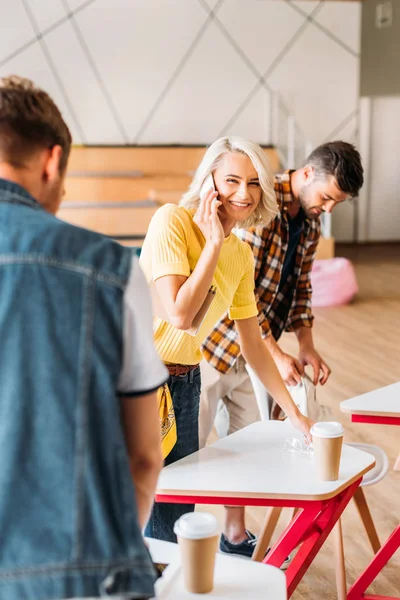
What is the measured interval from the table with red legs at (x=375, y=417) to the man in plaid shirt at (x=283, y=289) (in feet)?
Answer: 0.94

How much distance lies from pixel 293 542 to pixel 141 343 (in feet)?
3.59

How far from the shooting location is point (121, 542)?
0.89 m

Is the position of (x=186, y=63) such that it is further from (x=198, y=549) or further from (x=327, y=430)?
(x=198, y=549)

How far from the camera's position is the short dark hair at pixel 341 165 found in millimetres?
2637

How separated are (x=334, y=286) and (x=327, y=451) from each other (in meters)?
5.92

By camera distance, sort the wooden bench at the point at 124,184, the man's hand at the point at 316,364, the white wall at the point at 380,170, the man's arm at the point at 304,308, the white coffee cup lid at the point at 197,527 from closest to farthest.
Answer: the white coffee cup lid at the point at 197,527
the man's hand at the point at 316,364
the man's arm at the point at 304,308
the wooden bench at the point at 124,184
the white wall at the point at 380,170

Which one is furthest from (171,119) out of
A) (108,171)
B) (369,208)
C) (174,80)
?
(369,208)

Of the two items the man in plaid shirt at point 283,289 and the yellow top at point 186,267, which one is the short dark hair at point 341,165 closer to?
the man in plaid shirt at point 283,289

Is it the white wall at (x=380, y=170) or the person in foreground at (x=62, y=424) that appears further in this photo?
the white wall at (x=380, y=170)

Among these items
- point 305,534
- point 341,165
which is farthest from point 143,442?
point 341,165

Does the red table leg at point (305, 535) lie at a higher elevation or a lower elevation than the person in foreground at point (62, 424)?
lower

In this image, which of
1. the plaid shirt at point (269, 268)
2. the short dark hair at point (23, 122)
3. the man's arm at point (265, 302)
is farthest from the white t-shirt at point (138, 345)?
the plaid shirt at point (269, 268)

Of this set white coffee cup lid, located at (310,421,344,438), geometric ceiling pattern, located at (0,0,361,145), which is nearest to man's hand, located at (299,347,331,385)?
white coffee cup lid, located at (310,421,344,438)

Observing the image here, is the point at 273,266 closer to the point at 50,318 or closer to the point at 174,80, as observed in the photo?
the point at 50,318
